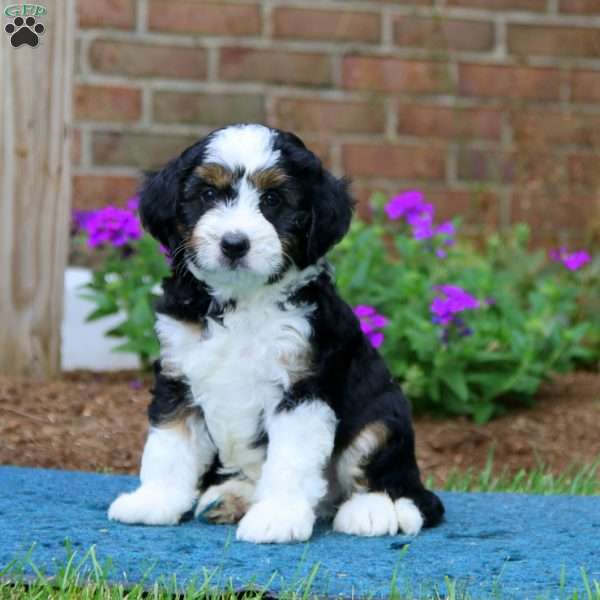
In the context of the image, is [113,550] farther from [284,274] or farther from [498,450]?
[498,450]

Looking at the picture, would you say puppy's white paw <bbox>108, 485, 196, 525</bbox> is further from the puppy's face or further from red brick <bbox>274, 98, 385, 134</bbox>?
red brick <bbox>274, 98, 385, 134</bbox>

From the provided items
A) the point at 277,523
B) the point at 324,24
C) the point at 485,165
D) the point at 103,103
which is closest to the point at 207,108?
the point at 103,103

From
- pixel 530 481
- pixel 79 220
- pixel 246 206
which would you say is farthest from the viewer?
pixel 79 220

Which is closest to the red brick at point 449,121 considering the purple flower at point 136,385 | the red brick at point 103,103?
the red brick at point 103,103

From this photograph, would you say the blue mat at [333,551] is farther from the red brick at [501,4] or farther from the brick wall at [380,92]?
the red brick at [501,4]

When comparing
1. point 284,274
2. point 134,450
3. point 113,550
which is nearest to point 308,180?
point 284,274

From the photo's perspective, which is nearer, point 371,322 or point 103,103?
point 371,322

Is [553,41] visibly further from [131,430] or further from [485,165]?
[131,430]

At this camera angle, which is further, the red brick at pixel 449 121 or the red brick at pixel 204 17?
the red brick at pixel 449 121
